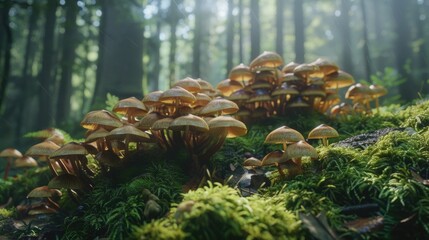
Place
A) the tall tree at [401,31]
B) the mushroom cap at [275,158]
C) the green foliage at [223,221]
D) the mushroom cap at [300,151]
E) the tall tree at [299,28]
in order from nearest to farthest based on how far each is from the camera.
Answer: the green foliage at [223,221] < the mushroom cap at [300,151] < the mushroom cap at [275,158] < the tall tree at [299,28] < the tall tree at [401,31]

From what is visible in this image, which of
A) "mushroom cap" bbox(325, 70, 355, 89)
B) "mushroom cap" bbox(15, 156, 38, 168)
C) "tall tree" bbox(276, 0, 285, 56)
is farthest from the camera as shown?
"tall tree" bbox(276, 0, 285, 56)

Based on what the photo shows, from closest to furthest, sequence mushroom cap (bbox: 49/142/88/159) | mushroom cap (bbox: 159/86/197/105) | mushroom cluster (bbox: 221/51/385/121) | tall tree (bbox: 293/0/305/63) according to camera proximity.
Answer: mushroom cap (bbox: 49/142/88/159), mushroom cap (bbox: 159/86/197/105), mushroom cluster (bbox: 221/51/385/121), tall tree (bbox: 293/0/305/63)

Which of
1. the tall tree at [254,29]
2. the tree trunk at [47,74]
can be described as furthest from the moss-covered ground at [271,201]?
the tall tree at [254,29]

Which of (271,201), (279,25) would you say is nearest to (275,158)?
(271,201)

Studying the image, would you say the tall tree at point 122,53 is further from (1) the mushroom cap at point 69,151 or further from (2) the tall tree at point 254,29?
(1) the mushroom cap at point 69,151

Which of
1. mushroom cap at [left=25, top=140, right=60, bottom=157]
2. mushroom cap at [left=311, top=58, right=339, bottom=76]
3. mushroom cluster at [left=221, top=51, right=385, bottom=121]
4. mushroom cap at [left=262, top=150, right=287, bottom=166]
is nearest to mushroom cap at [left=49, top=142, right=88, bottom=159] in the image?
mushroom cap at [left=25, top=140, right=60, bottom=157]

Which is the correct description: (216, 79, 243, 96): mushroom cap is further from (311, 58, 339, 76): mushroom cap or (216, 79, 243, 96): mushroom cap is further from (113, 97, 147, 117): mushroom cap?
(113, 97, 147, 117): mushroom cap

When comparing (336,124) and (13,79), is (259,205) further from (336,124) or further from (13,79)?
(13,79)
